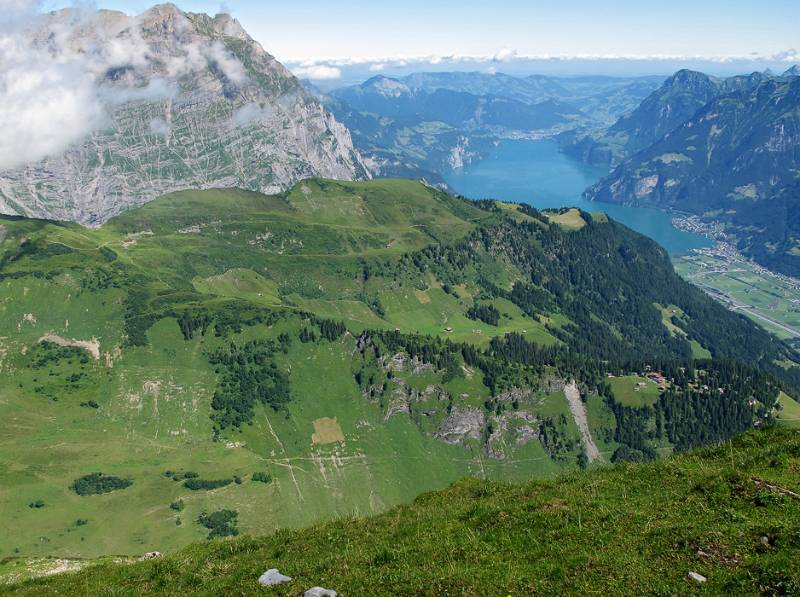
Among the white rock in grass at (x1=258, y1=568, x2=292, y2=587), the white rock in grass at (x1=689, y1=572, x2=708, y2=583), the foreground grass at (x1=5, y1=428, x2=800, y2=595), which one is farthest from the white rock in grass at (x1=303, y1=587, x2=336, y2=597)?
the white rock in grass at (x1=689, y1=572, x2=708, y2=583)

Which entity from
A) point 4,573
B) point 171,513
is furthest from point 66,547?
point 4,573

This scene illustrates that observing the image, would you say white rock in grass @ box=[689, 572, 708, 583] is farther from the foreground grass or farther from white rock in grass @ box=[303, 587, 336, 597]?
white rock in grass @ box=[303, 587, 336, 597]

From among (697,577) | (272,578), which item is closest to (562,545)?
(697,577)

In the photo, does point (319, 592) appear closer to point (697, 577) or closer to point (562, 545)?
point (562, 545)

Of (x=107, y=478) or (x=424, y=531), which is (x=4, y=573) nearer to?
(x=424, y=531)

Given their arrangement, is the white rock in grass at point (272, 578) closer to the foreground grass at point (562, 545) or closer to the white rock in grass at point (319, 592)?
the foreground grass at point (562, 545)

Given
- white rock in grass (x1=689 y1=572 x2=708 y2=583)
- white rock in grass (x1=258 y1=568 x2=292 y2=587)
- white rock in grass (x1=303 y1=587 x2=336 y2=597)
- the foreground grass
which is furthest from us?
white rock in grass (x1=258 y1=568 x2=292 y2=587)

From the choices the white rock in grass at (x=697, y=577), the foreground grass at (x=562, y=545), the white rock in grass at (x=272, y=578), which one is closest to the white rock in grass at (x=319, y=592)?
the foreground grass at (x=562, y=545)
